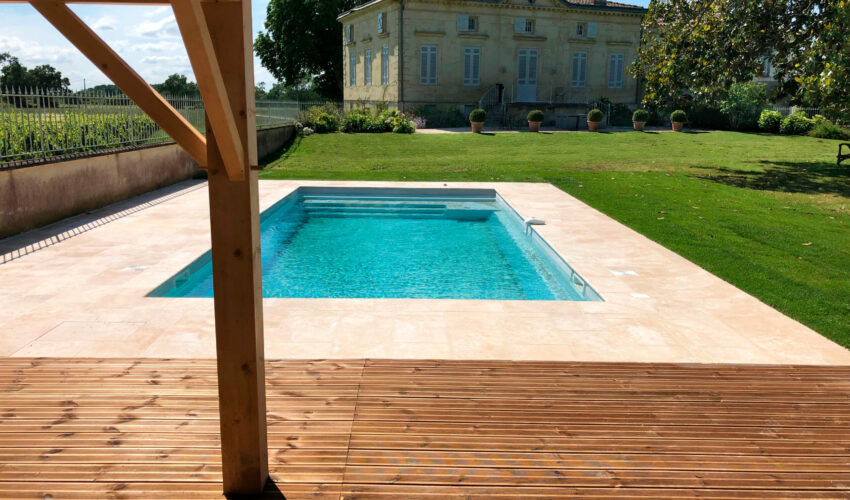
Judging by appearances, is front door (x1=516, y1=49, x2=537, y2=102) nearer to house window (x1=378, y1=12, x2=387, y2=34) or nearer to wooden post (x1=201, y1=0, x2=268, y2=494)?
house window (x1=378, y1=12, x2=387, y2=34)

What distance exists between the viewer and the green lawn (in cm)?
684

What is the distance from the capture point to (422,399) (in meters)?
3.49

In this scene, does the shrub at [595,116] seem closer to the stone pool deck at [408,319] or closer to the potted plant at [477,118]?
the potted plant at [477,118]

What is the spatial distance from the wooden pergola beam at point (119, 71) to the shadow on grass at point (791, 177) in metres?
14.0

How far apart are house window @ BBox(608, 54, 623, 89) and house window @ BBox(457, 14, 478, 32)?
25.2 feet

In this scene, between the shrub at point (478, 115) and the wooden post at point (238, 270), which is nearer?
the wooden post at point (238, 270)

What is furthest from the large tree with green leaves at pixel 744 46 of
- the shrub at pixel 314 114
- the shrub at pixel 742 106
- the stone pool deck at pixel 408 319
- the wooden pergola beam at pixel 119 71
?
the shrub at pixel 742 106

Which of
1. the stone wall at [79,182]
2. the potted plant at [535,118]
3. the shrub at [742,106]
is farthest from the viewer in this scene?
the shrub at [742,106]

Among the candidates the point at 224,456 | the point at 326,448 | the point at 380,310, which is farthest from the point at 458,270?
the point at 224,456

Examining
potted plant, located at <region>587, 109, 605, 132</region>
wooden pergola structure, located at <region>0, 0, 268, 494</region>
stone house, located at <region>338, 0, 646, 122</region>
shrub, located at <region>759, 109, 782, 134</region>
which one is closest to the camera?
wooden pergola structure, located at <region>0, 0, 268, 494</region>

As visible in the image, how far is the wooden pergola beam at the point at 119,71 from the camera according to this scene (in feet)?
6.68

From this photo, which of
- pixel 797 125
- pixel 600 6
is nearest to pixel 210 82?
pixel 797 125

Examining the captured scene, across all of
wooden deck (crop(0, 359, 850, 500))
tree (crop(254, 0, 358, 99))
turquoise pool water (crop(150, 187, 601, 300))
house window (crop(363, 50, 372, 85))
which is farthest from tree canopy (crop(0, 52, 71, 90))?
wooden deck (crop(0, 359, 850, 500))

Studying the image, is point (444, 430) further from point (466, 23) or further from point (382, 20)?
point (382, 20)
